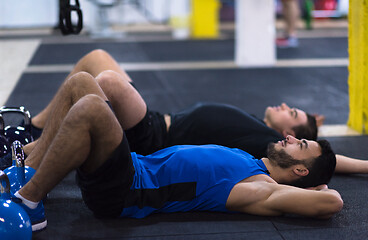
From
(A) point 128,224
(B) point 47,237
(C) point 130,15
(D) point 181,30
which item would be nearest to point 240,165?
(A) point 128,224

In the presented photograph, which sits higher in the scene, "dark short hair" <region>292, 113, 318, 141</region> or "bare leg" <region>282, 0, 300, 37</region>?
"bare leg" <region>282, 0, 300, 37</region>

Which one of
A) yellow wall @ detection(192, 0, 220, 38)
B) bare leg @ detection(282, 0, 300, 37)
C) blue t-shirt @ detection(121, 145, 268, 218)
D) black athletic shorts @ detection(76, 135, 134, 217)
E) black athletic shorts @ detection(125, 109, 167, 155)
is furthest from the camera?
yellow wall @ detection(192, 0, 220, 38)

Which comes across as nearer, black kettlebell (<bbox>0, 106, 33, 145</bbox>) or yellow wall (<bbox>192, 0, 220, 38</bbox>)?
black kettlebell (<bbox>0, 106, 33, 145</bbox>)

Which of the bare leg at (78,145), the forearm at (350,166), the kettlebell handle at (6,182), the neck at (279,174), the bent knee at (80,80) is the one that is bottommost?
the forearm at (350,166)

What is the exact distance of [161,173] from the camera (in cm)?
246

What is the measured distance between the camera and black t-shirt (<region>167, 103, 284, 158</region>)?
9.78ft

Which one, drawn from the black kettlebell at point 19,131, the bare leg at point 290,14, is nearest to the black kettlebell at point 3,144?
the black kettlebell at point 19,131

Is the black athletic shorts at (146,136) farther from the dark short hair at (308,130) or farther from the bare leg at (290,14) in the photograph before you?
the bare leg at (290,14)

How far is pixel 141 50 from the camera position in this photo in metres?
7.46

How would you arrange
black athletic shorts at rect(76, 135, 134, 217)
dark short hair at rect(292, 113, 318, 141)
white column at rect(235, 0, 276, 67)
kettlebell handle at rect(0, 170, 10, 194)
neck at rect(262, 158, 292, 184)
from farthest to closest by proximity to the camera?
→ white column at rect(235, 0, 276, 67)
dark short hair at rect(292, 113, 318, 141)
neck at rect(262, 158, 292, 184)
black athletic shorts at rect(76, 135, 134, 217)
kettlebell handle at rect(0, 170, 10, 194)

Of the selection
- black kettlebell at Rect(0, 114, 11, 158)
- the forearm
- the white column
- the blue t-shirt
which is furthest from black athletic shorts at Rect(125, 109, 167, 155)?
the white column

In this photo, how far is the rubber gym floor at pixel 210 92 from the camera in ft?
7.75

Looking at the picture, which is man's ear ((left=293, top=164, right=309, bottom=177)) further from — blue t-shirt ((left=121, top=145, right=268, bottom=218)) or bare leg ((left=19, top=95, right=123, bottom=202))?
bare leg ((left=19, top=95, right=123, bottom=202))

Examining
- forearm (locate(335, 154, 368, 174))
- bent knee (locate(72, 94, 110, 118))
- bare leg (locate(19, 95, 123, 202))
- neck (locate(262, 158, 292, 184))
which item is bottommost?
forearm (locate(335, 154, 368, 174))
